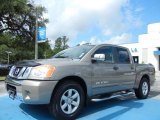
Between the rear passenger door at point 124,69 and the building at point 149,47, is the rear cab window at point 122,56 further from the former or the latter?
the building at point 149,47

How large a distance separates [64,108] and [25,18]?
22212mm

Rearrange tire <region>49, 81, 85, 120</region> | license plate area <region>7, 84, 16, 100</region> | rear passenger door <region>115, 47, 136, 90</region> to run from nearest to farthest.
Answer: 1. tire <region>49, 81, 85, 120</region>
2. license plate area <region>7, 84, 16, 100</region>
3. rear passenger door <region>115, 47, 136, 90</region>

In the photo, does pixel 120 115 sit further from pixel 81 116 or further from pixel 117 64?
pixel 117 64

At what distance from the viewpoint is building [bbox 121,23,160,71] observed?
45.7 metres

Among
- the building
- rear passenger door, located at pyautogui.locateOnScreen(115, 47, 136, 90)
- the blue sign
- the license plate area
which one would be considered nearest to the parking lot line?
the license plate area

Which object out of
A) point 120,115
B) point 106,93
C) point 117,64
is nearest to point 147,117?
point 120,115

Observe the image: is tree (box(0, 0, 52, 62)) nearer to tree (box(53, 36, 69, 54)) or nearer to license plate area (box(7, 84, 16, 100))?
license plate area (box(7, 84, 16, 100))

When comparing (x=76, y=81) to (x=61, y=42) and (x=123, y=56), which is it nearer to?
(x=123, y=56)

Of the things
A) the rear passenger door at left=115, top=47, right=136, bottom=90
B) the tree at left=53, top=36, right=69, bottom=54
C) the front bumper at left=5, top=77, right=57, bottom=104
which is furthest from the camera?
the tree at left=53, top=36, right=69, bottom=54

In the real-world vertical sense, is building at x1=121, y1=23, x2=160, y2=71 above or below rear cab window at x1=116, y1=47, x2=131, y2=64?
above

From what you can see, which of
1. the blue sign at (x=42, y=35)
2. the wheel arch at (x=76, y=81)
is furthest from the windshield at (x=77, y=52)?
the blue sign at (x=42, y=35)

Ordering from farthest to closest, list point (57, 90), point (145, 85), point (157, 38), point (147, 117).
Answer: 1. point (157, 38)
2. point (145, 85)
3. point (147, 117)
4. point (57, 90)

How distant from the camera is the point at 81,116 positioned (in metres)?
6.40

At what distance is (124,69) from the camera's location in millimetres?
7754
